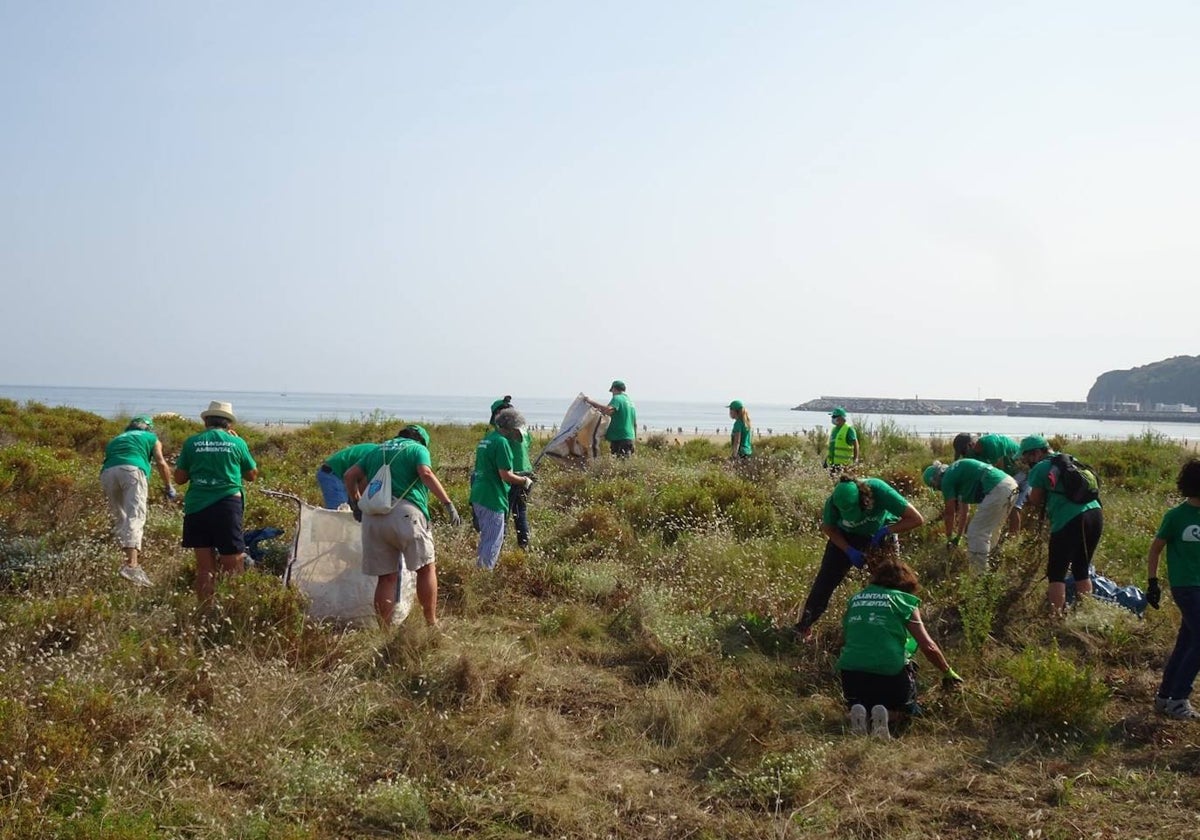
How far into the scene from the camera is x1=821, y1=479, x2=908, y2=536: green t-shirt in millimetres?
6527

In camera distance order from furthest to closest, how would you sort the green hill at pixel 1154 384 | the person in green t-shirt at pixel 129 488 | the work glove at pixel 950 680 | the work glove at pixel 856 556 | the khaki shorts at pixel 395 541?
the green hill at pixel 1154 384
the person in green t-shirt at pixel 129 488
the work glove at pixel 856 556
the khaki shorts at pixel 395 541
the work glove at pixel 950 680

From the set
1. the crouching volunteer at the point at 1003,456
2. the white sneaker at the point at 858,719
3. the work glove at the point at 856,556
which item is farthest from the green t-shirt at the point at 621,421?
the white sneaker at the point at 858,719

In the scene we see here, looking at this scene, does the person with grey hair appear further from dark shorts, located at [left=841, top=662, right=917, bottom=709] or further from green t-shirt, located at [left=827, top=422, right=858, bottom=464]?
green t-shirt, located at [left=827, top=422, right=858, bottom=464]

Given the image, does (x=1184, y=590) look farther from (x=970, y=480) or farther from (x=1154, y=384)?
(x=1154, y=384)

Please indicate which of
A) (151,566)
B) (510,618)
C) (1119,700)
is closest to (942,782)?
(1119,700)

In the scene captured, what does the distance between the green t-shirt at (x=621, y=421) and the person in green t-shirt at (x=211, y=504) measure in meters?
7.44

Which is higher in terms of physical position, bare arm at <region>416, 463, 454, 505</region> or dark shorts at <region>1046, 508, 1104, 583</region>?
bare arm at <region>416, 463, 454, 505</region>

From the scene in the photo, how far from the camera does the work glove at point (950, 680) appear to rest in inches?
227

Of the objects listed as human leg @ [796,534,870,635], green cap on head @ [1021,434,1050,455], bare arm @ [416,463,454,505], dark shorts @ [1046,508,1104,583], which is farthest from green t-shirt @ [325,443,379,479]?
green cap on head @ [1021,434,1050,455]

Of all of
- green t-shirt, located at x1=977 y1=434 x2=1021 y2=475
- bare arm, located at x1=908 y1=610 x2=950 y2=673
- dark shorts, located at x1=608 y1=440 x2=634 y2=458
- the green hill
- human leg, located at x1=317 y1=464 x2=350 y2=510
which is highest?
the green hill

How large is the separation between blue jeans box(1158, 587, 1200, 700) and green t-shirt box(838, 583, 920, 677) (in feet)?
5.20

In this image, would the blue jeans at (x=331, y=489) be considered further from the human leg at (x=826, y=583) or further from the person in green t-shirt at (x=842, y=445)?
the person in green t-shirt at (x=842, y=445)

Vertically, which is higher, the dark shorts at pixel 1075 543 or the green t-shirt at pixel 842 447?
the green t-shirt at pixel 842 447

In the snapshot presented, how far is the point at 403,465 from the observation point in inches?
260
